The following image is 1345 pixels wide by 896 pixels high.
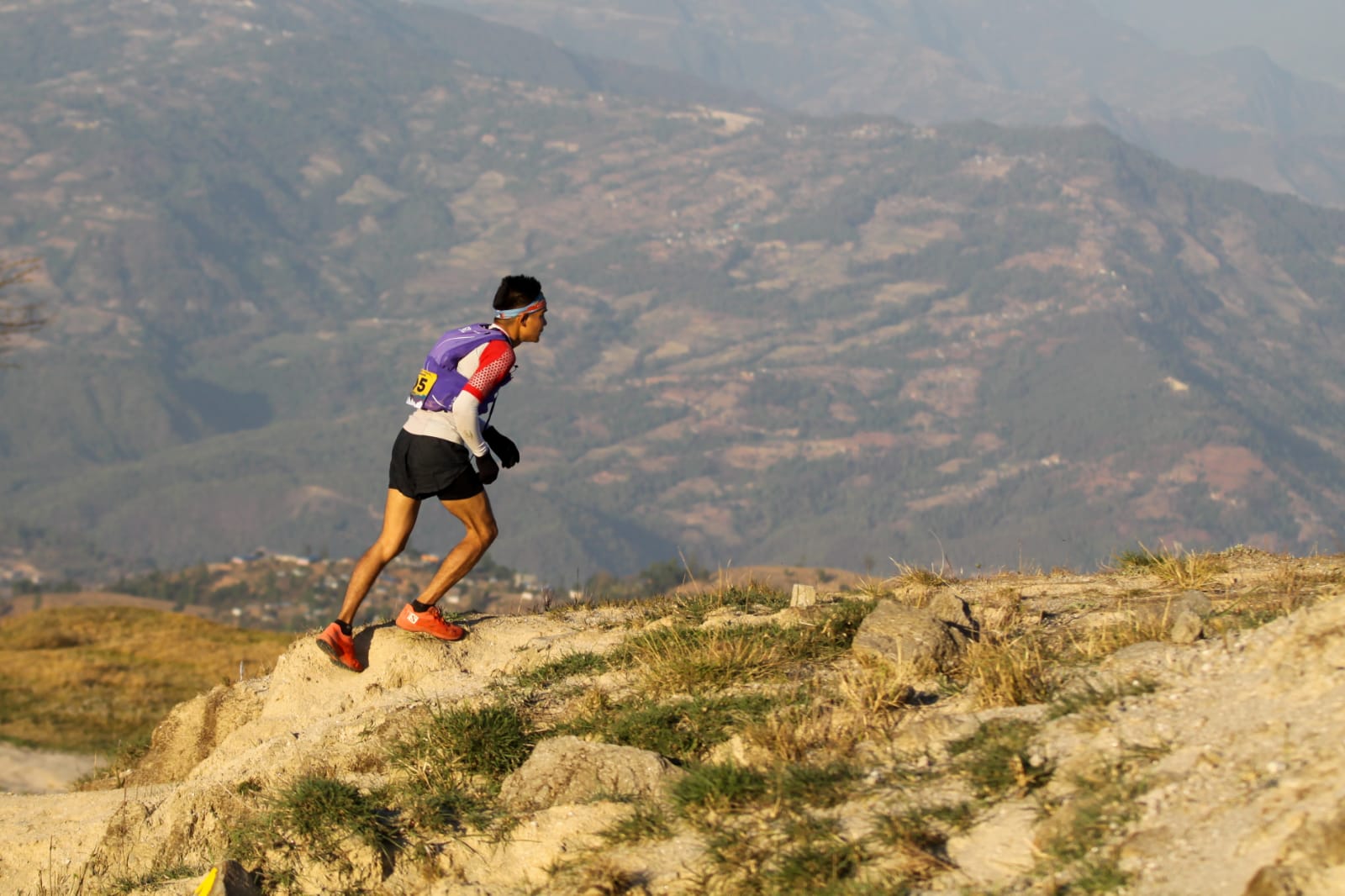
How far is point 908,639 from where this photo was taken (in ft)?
23.5

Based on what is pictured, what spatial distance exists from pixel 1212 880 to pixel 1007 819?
925 mm

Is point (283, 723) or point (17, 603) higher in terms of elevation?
point (283, 723)

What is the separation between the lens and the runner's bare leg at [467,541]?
873 cm

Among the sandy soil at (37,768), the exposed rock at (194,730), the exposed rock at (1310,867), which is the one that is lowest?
the sandy soil at (37,768)

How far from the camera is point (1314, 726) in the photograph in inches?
205

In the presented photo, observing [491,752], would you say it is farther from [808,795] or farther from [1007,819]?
[1007,819]

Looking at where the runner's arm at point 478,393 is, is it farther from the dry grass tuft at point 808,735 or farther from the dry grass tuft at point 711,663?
the dry grass tuft at point 808,735

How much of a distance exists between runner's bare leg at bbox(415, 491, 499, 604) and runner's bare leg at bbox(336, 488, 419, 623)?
0.26 metres

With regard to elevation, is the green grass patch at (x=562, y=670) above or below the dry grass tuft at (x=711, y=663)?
below

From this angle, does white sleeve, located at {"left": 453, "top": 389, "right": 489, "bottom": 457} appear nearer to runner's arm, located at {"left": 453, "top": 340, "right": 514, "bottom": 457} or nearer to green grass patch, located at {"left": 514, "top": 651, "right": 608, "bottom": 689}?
runner's arm, located at {"left": 453, "top": 340, "right": 514, "bottom": 457}

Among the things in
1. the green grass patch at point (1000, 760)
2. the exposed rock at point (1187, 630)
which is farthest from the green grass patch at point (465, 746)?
the exposed rock at point (1187, 630)

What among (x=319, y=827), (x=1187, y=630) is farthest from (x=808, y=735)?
(x=319, y=827)

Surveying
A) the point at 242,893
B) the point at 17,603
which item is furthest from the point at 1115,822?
the point at 17,603

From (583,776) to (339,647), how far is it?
314 cm
